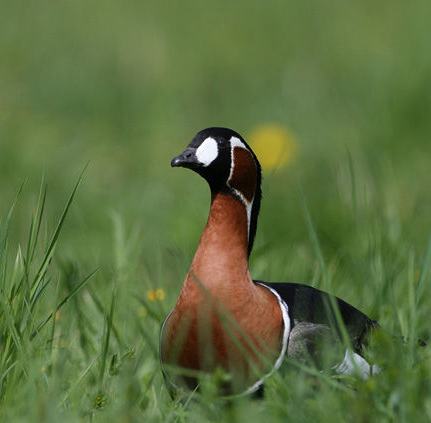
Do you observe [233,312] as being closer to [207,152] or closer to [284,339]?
[284,339]

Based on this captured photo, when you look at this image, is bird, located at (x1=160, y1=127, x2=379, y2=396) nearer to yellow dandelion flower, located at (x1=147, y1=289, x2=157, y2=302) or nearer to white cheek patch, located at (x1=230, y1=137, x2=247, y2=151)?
white cheek patch, located at (x1=230, y1=137, x2=247, y2=151)

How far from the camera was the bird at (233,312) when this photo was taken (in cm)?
301

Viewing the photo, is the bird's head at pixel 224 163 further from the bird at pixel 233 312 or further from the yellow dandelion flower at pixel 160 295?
the yellow dandelion flower at pixel 160 295

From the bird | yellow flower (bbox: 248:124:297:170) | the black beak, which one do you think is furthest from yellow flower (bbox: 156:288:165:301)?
yellow flower (bbox: 248:124:297:170)

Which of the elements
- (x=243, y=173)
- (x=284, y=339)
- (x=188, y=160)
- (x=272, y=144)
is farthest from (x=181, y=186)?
(x=284, y=339)

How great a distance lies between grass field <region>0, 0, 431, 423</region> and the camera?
111 inches

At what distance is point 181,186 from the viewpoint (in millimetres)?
6312

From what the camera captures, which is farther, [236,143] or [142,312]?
[142,312]

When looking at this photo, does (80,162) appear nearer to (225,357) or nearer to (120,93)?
(120,93)

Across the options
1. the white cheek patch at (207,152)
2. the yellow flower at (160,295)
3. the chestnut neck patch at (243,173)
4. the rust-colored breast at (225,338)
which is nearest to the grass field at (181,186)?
the yellow flower at (160,295)

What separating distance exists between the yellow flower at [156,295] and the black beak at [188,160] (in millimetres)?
798

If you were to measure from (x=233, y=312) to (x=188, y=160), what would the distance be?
1.68 feet

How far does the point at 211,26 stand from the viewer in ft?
28.7

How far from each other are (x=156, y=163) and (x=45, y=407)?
4.39 m
